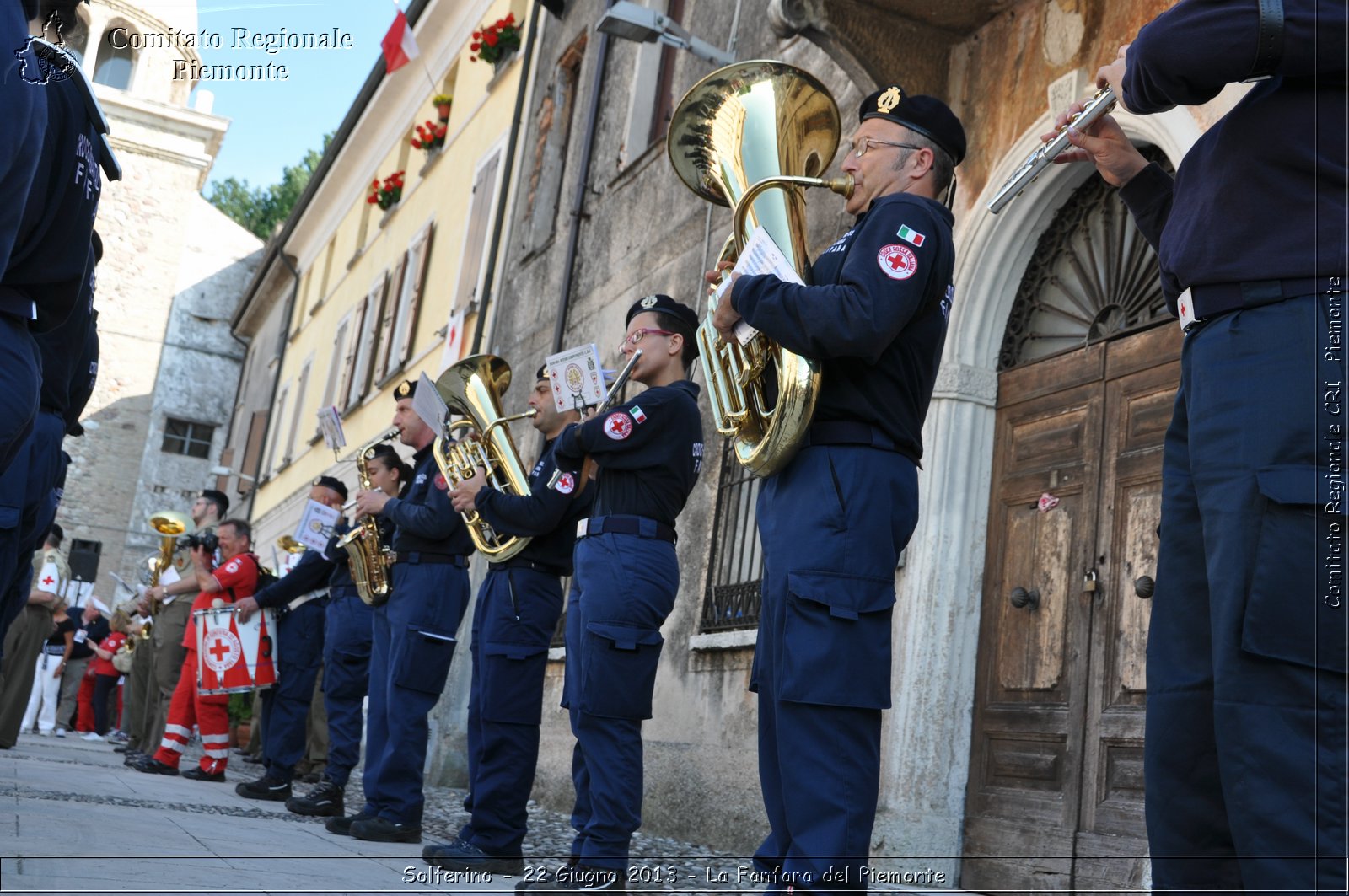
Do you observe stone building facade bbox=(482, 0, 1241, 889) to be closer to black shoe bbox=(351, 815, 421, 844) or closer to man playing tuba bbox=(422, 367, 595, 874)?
man playing tuba bbox=(422, 367, 595, 874)

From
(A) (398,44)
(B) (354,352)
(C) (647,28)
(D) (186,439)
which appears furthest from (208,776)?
(D) (186,439)

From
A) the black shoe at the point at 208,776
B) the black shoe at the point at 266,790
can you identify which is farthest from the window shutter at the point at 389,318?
the black shoe at the point at 266,790

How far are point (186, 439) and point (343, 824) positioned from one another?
3256 centimetres

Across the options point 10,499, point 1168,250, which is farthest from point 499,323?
point 1168,250

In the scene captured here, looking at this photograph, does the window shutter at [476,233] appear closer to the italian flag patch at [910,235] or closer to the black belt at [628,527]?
the black belt at [628,527]

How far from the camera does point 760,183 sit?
3898mm

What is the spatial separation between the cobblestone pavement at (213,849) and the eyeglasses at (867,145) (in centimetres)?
199

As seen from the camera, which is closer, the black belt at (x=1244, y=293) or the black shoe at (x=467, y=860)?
the black belt at (x=1244, y=293)

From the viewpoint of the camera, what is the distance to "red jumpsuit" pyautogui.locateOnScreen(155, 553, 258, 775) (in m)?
9.74

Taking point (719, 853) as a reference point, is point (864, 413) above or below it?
above

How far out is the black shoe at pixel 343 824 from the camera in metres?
6.49

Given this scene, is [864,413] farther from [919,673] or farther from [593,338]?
[593,338]

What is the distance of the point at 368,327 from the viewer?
73.3 feet

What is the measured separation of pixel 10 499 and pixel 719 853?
447 cm
